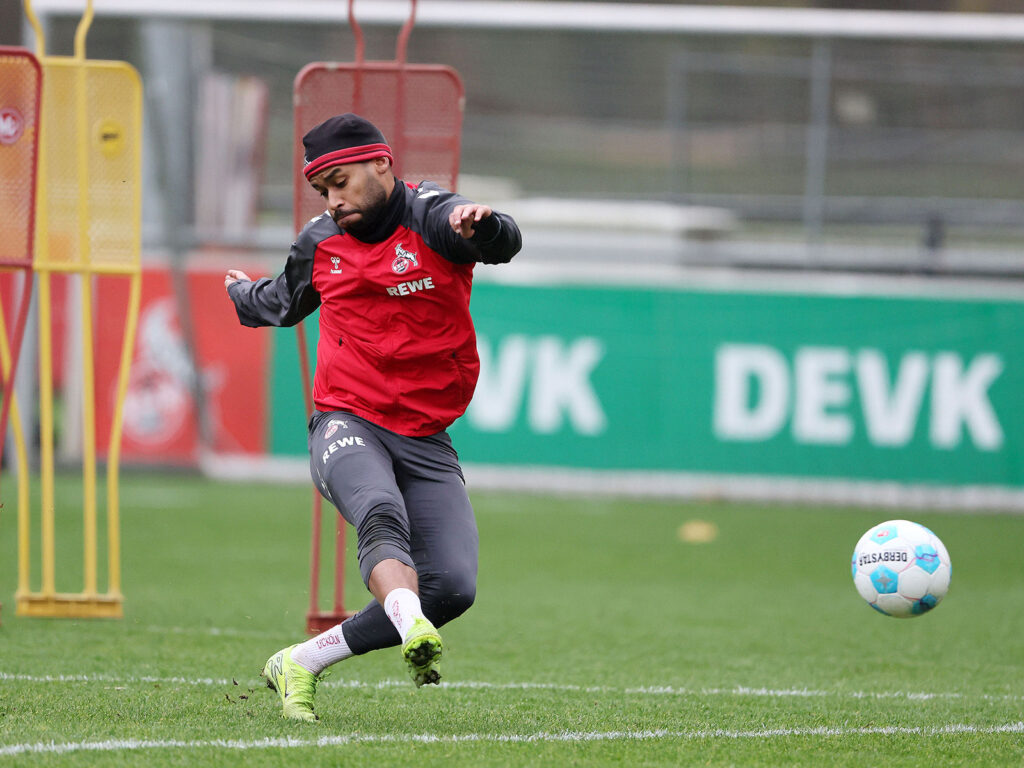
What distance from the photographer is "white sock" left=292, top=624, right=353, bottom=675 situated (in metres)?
5.01

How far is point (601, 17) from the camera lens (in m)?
13.7

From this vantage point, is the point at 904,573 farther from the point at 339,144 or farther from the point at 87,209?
the point at 87,209

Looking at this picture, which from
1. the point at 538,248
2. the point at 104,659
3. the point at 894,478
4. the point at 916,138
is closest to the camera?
the point at 104,659

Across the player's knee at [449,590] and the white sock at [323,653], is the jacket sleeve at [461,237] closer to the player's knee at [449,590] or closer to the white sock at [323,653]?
the player's knee at [449,590]

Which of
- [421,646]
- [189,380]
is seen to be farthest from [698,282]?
[421,646]

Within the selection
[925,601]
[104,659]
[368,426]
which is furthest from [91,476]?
[925,601]

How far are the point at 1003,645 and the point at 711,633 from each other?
1.50 m

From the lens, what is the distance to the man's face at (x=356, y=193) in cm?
489

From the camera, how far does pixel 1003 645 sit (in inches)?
292

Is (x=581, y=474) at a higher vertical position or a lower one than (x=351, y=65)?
lower

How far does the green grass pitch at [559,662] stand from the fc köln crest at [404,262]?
1567 mm

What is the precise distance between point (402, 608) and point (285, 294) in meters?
1.38

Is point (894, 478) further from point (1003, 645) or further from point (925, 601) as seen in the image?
point (925, 601)

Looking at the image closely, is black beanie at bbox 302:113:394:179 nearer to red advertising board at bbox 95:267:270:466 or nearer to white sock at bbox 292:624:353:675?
white sock at bbox 292:624:353:675
